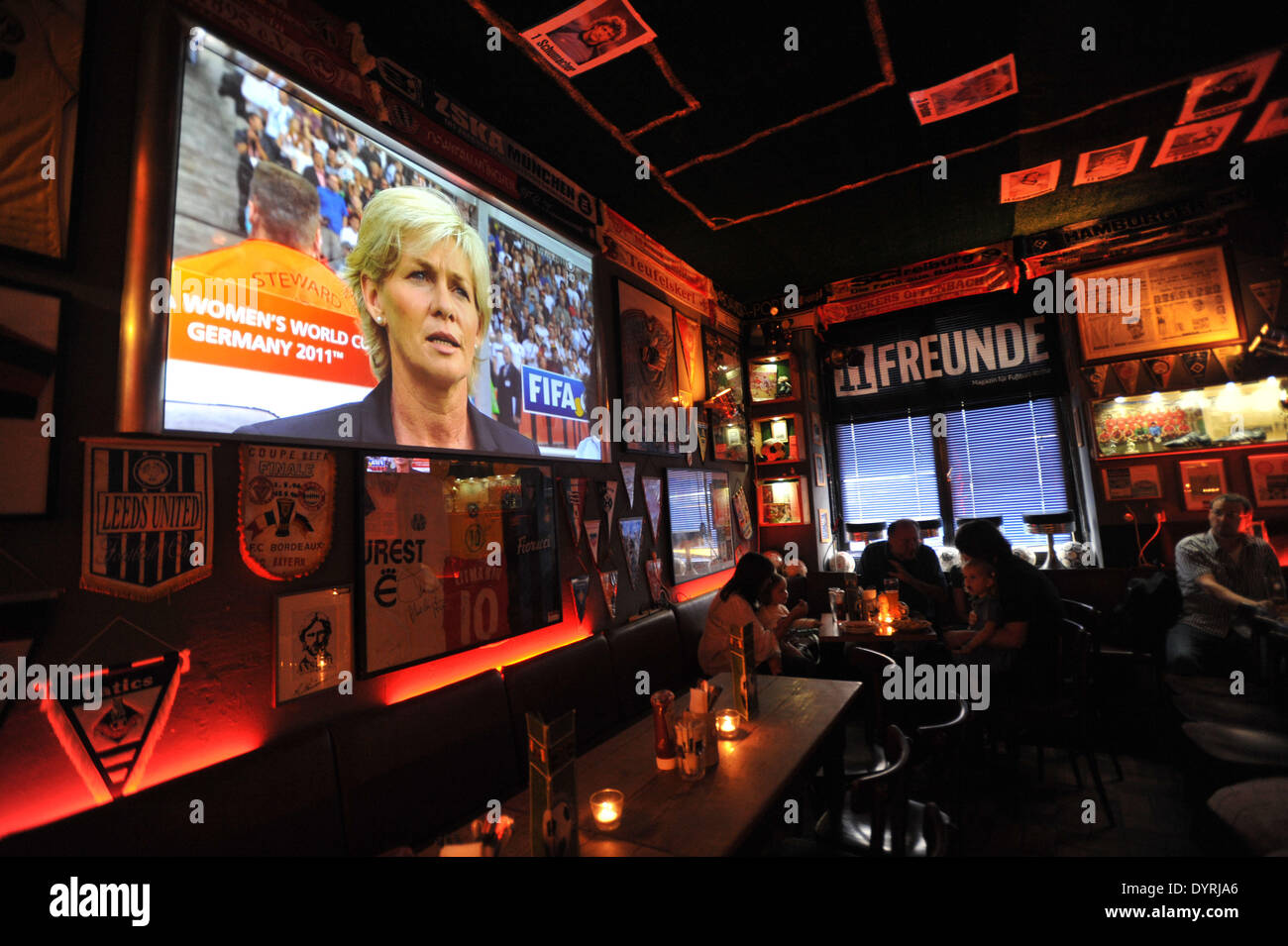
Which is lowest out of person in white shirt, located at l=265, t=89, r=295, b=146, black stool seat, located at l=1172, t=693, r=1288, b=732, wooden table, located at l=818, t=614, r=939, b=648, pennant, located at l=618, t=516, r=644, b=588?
black stool seat, located at l=1172, t=693, r=1288, b=732

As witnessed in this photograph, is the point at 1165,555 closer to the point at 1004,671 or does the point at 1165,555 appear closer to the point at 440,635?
the point at 1004,671

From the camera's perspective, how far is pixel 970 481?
594 centimetres

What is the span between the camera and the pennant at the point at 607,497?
3848 millimetres

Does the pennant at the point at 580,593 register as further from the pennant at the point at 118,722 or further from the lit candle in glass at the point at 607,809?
the pennant at the point at 118,722

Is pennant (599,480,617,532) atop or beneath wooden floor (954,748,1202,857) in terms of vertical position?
atop

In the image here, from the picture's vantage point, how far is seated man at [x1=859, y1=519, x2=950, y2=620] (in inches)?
185

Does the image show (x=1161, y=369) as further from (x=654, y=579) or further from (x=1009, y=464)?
(x=654, y=579)

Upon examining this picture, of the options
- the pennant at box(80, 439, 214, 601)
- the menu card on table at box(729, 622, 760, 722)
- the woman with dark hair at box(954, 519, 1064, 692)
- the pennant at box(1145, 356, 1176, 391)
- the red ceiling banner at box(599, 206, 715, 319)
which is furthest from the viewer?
the pennant at box(1145, 356, 1176, 391)

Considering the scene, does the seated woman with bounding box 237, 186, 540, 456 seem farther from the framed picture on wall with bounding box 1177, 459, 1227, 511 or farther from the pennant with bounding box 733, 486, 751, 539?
the framed picture on wall with bounding box 1177, 459, 1227, 511

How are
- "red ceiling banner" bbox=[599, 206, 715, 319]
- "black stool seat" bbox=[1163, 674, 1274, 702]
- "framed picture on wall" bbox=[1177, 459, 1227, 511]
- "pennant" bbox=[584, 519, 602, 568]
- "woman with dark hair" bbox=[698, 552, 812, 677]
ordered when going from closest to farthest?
"black stool seat" bbox=[1163, 674, 1274, 702] < "woman with dark hair" bbox=[698, 552, 812, 677] < "pennant" bbox=[584, 519, 602, 568] < "red ceiling banner" bbox=[599, 206, 715, 319] < "framed picture on wall" bbox=[1177, 459, 1227, 511]

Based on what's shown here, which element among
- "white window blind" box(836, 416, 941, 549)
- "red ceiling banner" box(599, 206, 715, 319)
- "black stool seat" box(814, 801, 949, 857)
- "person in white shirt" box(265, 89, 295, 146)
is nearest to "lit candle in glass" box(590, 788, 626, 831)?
"black stool seat" box(814, 801, 949, 857)

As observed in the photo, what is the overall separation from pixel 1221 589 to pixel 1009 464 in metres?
2.36

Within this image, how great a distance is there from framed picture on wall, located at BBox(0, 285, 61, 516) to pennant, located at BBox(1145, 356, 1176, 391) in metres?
7.17
